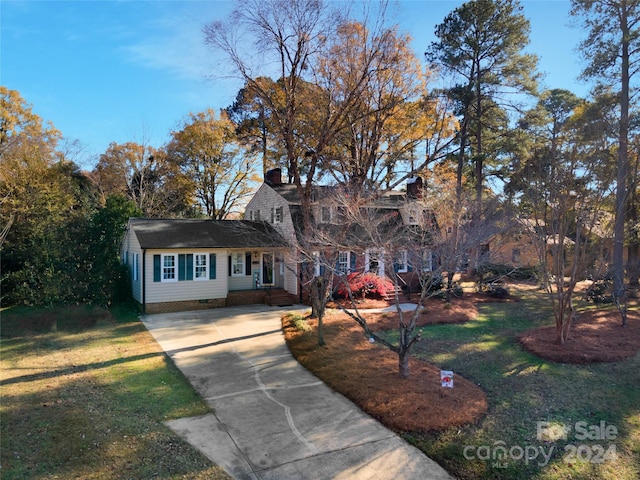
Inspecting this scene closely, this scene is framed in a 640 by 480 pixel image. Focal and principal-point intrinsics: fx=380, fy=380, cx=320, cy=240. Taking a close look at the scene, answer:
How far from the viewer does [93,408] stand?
6840 millimetres

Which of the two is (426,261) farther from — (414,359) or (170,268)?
(170,268)

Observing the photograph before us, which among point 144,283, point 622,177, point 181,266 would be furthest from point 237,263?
point 622,177

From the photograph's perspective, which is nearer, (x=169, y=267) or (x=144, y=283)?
(x=144, y=283)

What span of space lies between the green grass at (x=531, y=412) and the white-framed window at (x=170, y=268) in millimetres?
10553

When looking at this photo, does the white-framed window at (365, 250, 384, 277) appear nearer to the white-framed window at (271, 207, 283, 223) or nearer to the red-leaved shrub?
the red-leaved shrub

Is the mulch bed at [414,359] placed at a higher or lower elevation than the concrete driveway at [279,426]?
higher

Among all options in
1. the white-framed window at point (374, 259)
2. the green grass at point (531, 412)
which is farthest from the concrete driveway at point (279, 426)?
the white-framed window at point (374, 259)

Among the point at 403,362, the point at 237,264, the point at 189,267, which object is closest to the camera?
the point at 403,362

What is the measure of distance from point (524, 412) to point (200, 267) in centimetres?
1350

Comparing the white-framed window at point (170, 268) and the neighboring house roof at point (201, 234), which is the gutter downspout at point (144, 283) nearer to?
the neighboring house roof at point (201, 234)

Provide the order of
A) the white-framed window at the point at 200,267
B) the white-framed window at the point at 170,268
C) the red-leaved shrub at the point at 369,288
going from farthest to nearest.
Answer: the red-leaved shrub at the point at 369,288 → the white-framed window at the point at 200,267 → the white-framed window at the point at 170,268

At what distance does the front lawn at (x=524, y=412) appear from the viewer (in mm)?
5270

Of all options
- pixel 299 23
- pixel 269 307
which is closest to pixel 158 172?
pixel 269 307

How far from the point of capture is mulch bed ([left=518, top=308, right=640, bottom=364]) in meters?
9.62
